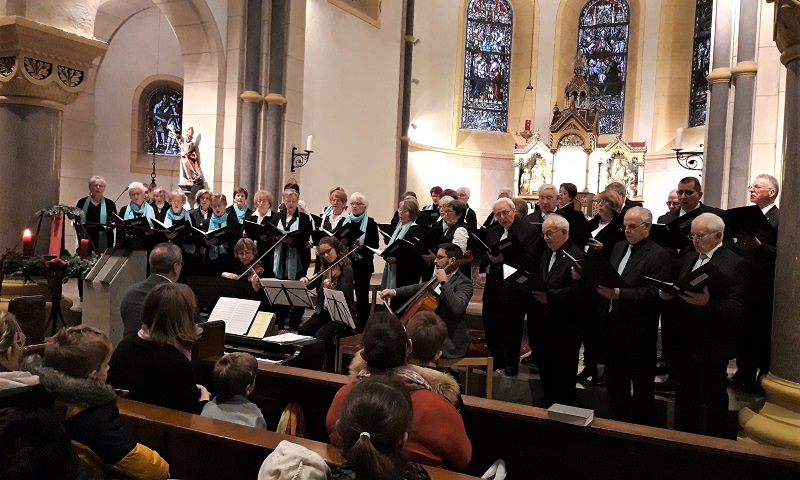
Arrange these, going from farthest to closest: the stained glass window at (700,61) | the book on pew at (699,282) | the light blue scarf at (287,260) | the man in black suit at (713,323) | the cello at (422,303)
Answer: the stained glass window at (700,61)
the light blue scarf at (287,260)
the cello at (422,303)
the man in black suit at (713,323)
the book on pew at (699,282)

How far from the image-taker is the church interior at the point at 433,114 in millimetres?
3344

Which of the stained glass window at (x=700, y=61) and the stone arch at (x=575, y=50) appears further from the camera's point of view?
the stone arch at (x=575, y=50)

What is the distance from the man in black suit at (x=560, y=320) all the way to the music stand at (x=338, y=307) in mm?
1371

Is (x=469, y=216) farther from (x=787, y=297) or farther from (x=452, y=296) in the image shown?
(x=787, y=297)

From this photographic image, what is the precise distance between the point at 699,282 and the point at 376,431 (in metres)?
2.43

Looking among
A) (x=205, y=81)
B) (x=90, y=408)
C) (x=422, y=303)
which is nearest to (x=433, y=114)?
(x=205, y=81)

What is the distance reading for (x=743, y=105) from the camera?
771cm

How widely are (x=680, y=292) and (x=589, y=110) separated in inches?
558

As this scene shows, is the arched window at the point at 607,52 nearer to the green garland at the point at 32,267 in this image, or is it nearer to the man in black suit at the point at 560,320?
the man in black suit at the point at 560,320

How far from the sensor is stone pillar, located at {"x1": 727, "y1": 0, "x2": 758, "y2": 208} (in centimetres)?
762

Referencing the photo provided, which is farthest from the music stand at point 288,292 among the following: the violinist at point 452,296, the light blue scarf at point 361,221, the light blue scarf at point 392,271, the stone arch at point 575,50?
the stone arch at point 575,50

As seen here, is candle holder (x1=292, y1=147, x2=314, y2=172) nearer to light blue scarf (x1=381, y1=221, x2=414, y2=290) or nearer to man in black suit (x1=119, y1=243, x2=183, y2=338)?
light blue scarf (x1=381, y1=221, x2=414, y2=290)

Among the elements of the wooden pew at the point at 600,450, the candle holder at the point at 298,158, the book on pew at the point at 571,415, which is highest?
the candle holder at the point at 298,158

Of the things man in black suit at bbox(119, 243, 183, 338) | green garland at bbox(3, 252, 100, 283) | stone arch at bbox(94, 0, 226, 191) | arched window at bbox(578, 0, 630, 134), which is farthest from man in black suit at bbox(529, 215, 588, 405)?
arched window at bbox(578, 0, 630, 134)
